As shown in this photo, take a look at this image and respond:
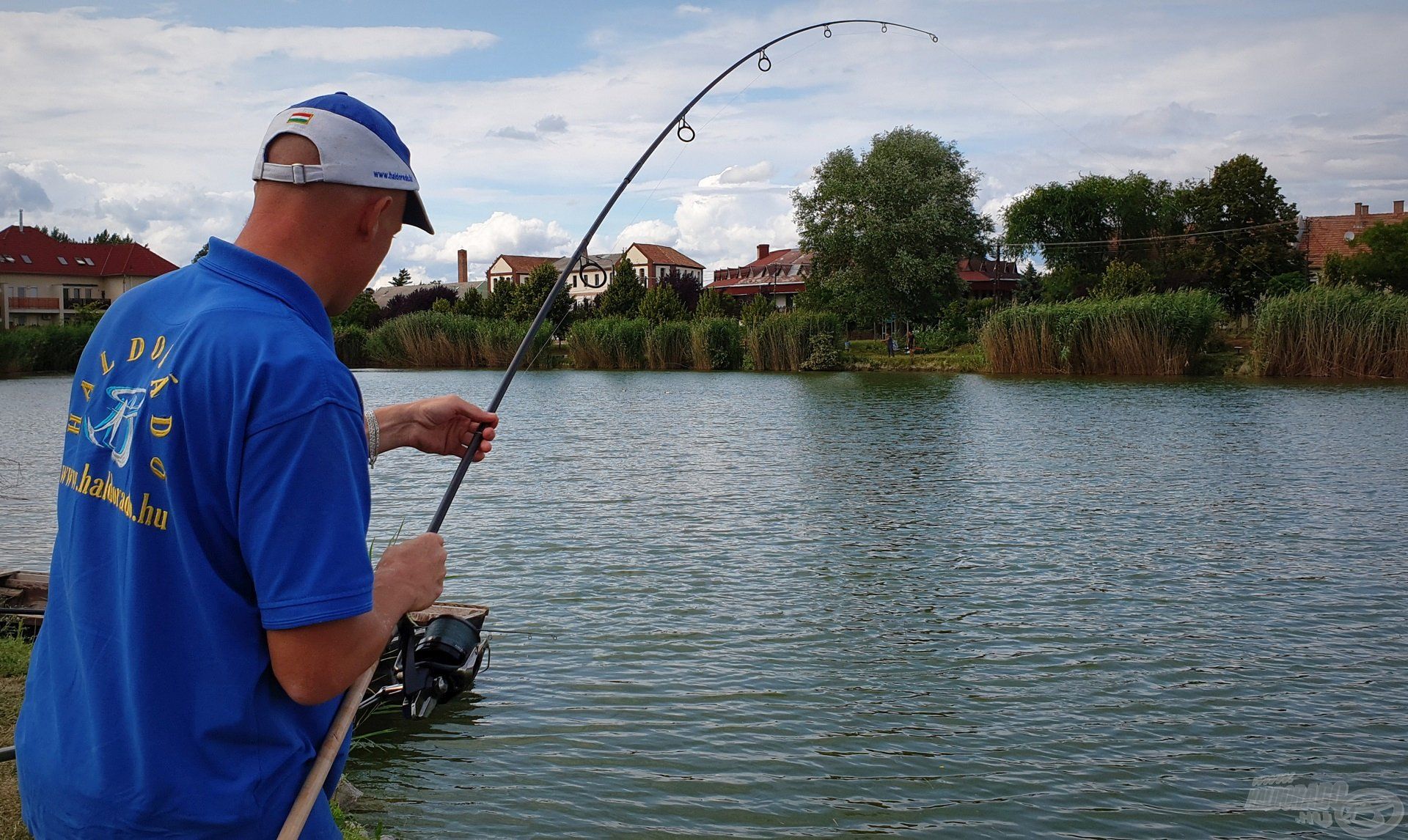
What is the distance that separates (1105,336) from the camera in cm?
3791

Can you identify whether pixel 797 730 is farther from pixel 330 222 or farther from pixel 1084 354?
pixel 1084 354

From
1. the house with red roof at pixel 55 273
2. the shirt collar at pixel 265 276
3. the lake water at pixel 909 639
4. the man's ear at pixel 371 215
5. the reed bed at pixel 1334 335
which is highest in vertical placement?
the house with red roof at pixel 55 273

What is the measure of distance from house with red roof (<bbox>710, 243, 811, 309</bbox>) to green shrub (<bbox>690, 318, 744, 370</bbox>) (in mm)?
47865

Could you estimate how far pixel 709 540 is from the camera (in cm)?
1162

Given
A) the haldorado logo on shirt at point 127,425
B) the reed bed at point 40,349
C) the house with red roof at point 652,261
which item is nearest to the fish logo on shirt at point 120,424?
the haldorado logo on shirt at point 127,425

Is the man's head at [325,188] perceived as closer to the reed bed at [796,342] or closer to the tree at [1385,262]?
the reed bed at [796,342]

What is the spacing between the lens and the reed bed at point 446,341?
52562 millimetres

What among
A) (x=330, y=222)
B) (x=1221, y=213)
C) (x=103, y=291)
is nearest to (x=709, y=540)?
(x=330, y=222)

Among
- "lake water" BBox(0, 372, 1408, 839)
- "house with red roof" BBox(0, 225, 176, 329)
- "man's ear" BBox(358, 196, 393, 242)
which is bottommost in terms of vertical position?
"lake water" BBox(0, 372, 1408, 839)

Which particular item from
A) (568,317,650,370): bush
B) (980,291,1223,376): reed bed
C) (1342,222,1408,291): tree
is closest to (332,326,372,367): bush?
(568,317,650,370): bush

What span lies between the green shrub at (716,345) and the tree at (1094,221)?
2734cm

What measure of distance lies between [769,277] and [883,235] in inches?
1932

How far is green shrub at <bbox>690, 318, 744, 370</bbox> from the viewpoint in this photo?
48688mm

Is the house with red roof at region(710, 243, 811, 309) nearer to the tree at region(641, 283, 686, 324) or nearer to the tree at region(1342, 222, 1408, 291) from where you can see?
the tree at region(641, 283, 686, 324)
